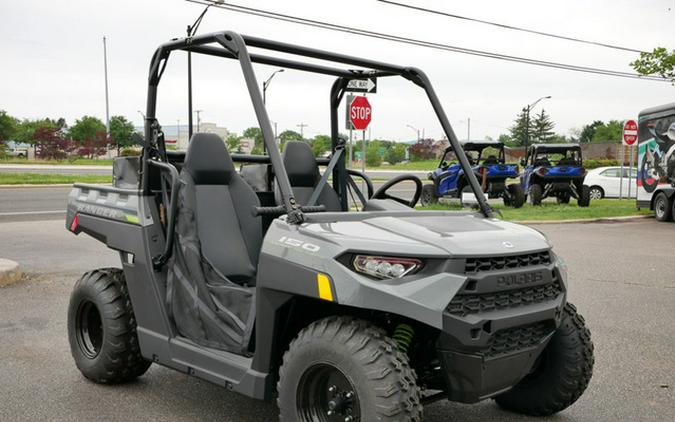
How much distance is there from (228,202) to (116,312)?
102 cm

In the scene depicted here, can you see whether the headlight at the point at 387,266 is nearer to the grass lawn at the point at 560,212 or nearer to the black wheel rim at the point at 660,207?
the grass lawn at the point at 560,212

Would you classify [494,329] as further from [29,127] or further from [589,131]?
[589,131]

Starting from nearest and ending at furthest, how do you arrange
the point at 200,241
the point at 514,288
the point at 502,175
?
1. the point at 514,288
2. the point at 200,241
3. the point at 502,175

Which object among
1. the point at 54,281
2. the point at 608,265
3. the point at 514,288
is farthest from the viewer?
the point at 608,265

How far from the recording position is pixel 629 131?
2302 cm

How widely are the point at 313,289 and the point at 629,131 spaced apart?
2212 centimetres

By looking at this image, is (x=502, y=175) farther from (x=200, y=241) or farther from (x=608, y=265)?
(x=200, y=241)

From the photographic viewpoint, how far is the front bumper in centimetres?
312

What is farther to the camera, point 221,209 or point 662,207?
point 662,207

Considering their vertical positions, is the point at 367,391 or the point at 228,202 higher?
the point at 228,202

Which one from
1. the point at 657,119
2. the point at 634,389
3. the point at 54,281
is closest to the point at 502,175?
the point at 657,119

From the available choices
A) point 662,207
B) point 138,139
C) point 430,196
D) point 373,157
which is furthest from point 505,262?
point 373,157

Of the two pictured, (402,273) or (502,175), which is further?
(502,175)

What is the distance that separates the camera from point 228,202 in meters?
4.77
